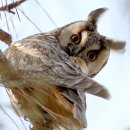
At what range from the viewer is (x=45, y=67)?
7.18 ft

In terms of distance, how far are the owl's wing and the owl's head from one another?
53 centimetres

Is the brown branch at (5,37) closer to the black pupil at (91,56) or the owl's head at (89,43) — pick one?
the owl's head at (89,43)

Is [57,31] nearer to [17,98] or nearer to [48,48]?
[48,48]

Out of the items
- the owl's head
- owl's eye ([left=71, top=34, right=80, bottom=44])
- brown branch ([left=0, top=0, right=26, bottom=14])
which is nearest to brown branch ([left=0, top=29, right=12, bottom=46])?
brown branch ([left=0, top=0, right=26, bottom=14])

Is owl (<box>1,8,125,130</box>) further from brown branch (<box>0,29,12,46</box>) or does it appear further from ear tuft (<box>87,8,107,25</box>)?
ear tuft (<box>87,8,107,25</box>)

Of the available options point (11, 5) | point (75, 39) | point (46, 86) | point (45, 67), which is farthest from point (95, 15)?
point (46, 86)

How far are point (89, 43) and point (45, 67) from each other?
43.0 inches

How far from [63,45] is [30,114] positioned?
151cm

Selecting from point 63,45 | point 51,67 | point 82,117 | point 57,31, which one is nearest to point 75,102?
point 82,117

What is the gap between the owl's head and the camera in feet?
10.4

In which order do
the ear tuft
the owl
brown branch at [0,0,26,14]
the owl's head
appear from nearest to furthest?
the owl < brown branch at [0,0,26,14] < the owl's head < the ear tuft

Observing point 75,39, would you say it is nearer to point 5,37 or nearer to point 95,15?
point 95,15

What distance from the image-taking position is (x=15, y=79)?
162 cm

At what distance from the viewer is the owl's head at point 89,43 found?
3.17m
